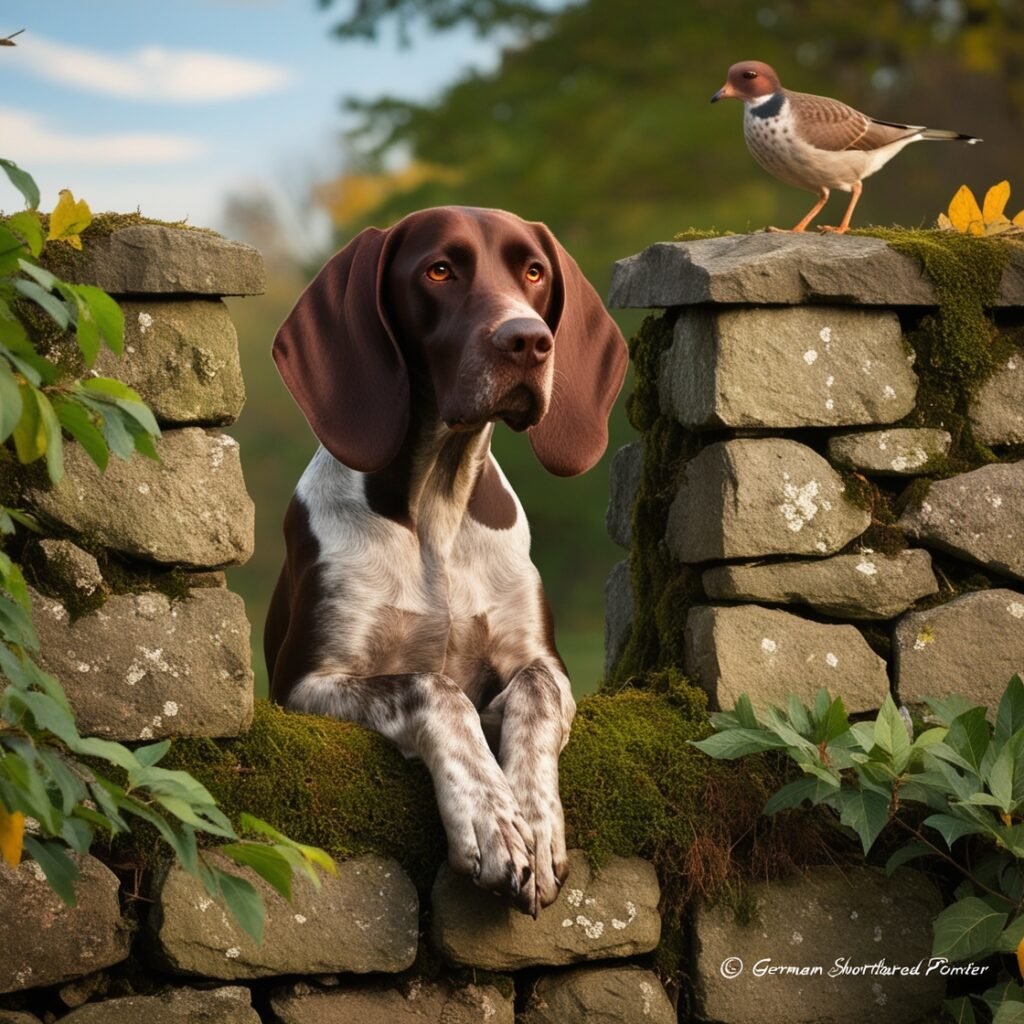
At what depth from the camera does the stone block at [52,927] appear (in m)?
2.81

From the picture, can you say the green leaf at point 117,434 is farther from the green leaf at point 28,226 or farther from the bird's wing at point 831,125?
the bird's wing at point 831,125

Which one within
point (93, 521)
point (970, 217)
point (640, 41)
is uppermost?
point (970, 217)

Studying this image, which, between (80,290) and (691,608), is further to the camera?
(691,608)

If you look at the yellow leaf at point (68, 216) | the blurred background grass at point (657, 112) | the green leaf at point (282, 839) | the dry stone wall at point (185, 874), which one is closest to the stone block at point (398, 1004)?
the dry stone wall at point (185, 874)

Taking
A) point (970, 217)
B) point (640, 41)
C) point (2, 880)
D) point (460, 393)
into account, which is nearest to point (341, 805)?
point (2, 880)

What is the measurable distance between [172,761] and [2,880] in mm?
394

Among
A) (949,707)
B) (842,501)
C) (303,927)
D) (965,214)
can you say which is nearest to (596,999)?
(303,927)

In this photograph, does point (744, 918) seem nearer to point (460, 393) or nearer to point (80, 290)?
point (460, 393)

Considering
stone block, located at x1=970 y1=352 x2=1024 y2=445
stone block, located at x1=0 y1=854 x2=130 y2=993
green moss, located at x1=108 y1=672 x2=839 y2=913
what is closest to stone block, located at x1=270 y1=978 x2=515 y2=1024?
green moss, located at x1=108 y1=672 x2=839 y2=913

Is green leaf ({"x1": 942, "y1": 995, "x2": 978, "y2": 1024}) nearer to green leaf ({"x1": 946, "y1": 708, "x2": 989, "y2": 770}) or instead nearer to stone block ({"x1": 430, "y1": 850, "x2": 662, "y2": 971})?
green leaf ({"x1": 946, "y1": 708, "x2": 989, "y2": 770})

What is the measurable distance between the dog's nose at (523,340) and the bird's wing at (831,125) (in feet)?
3.73

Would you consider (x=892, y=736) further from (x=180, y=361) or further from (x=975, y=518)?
(x=180, y=361)

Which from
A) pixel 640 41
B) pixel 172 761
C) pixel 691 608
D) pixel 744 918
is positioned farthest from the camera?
pixel 640 41

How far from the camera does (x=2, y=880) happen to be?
281 centimetres
